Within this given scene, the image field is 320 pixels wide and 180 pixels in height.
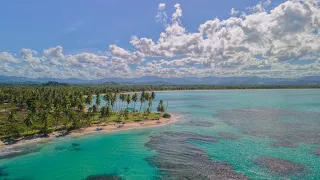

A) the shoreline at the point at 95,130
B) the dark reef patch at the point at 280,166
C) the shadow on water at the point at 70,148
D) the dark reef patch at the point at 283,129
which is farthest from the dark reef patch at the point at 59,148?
the dark reef patch at the point at 283,129

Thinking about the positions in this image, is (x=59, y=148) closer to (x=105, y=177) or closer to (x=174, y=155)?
(x=105, y=177)

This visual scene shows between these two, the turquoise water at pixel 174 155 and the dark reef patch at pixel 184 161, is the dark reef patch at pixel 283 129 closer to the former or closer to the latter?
the turquoise water at pixel 174 155

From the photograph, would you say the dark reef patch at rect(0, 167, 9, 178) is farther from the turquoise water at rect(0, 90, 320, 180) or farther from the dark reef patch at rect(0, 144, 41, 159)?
the dark reef patch at rect(0, 144, 41, 159)

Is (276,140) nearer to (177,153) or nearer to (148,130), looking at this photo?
(177,153)

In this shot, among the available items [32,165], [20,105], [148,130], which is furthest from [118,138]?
[20,105]

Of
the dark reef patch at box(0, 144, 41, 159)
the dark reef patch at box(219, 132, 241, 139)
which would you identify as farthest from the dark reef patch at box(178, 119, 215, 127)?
the dark reef patch at box(0, 144, 41, 159)
